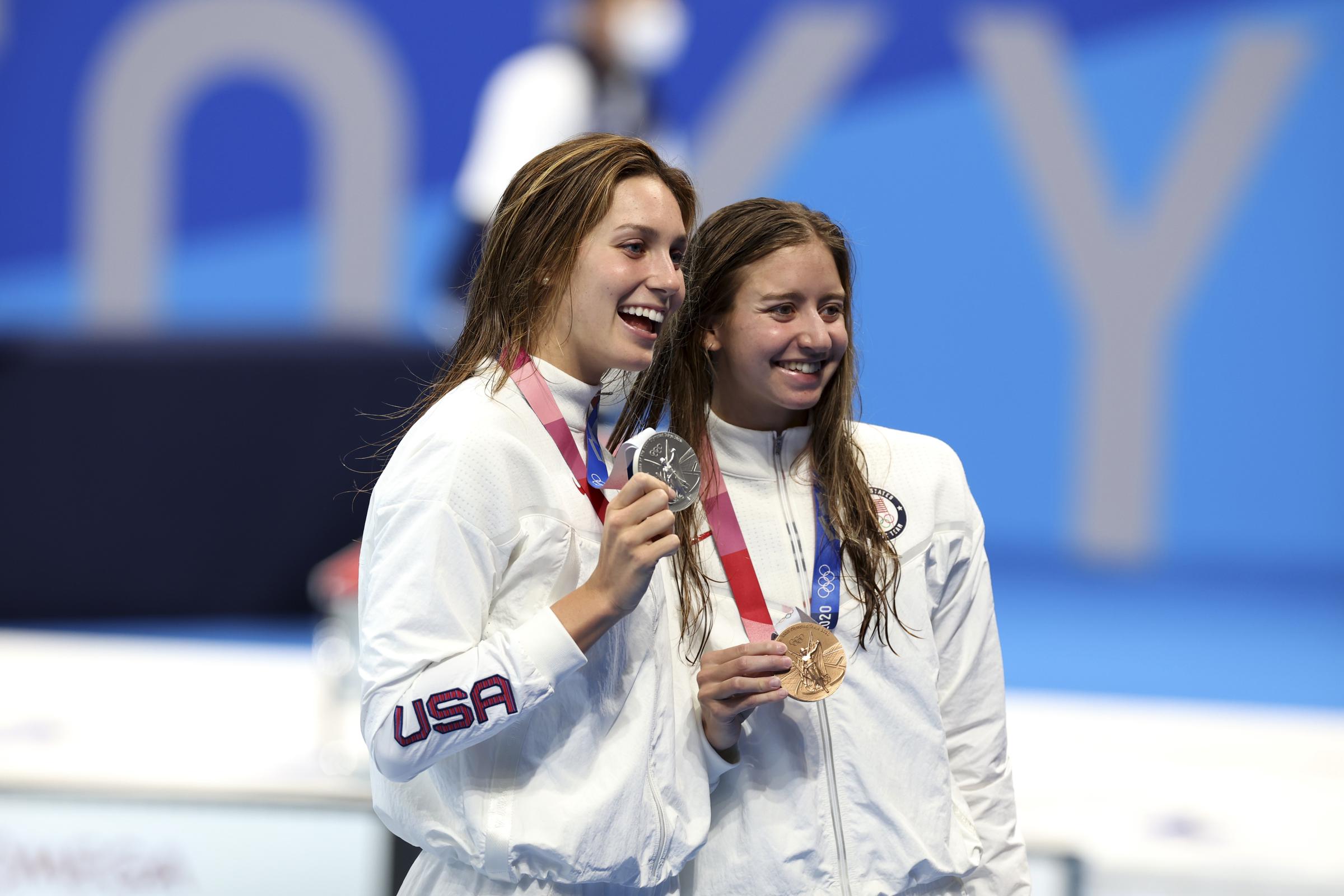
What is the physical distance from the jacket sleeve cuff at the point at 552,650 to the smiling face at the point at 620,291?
1.26ft

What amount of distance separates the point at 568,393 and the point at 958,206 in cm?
685

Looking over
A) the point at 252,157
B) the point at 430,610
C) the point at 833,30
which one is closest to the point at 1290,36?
the point at 833,30

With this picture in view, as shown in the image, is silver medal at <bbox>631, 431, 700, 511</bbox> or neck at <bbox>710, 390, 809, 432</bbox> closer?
silver medal at <bbox>631, 431, 700, 511</bbox>

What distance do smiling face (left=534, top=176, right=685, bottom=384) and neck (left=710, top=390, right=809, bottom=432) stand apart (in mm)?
278

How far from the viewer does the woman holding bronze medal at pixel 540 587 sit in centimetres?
172

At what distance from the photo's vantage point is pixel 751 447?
7.12ft

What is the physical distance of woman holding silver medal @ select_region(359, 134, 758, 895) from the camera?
1.72 m

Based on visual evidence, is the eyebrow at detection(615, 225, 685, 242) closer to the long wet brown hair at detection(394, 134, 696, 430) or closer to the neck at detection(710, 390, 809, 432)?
the long wet brown hair at detection(394, 134, 696, 430)

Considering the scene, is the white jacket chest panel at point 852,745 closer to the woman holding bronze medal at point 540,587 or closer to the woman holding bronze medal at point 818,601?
the woman holding bronze medal at point 818,601

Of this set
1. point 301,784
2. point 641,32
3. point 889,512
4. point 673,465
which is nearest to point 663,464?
point 673,465

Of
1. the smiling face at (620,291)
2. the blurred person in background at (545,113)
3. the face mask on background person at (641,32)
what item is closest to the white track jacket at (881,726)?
the smiling face at (620,291)

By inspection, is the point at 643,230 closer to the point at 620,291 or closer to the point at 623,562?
the point at 620,291

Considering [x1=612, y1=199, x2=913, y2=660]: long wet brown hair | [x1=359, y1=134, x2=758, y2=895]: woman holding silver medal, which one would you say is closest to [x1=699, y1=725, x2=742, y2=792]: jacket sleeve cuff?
[x1=359, y1=134, x2=758, y2=895]: woman holding silver medal

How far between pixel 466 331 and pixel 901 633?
77 centimetres
